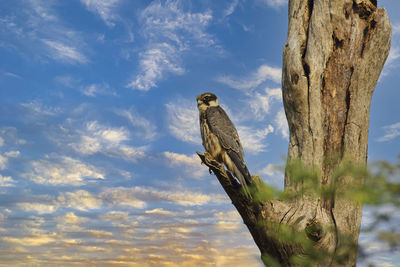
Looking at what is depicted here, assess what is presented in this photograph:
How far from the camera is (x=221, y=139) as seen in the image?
6.21 metres

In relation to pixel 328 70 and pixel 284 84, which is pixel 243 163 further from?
pixel 328 70

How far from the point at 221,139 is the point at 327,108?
1912mm

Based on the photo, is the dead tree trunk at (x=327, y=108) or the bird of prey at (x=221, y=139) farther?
the bird of prey at (x=221, y=139)

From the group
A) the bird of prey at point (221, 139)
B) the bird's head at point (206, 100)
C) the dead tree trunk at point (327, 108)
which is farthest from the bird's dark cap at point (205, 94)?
the dead tree trunk at point (327, 108)

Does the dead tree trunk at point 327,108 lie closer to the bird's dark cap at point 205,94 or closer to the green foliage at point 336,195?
the green foliage at point 336,195

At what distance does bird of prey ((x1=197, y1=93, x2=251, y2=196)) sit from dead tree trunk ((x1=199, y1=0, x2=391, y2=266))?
1.03 meters

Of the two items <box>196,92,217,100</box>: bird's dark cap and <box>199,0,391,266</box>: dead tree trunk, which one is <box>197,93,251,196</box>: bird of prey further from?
<box>199,0,391,266</box>: dead tree trunk

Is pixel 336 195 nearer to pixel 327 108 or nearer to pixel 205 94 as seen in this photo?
pixel 327 108

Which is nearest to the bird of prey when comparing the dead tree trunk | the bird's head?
the bird's head

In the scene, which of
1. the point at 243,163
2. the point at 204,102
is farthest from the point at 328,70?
the point at 204,102

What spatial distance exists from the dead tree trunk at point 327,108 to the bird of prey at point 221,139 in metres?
1.03

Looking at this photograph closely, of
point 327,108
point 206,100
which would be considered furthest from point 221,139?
point 327,108

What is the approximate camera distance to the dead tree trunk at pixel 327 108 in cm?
450

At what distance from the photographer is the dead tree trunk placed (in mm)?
4504
